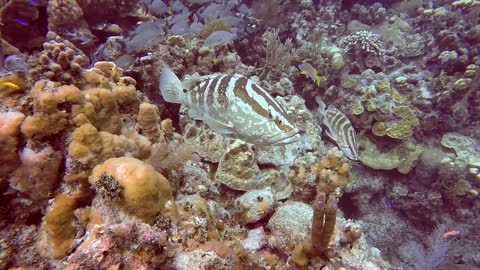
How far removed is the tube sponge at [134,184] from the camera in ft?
6.93

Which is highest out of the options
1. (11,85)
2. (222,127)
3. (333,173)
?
(11,85)

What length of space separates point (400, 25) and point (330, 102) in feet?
19.0

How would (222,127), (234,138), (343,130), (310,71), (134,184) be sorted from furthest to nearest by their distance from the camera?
1. (310,71)
2. (343,130)
3. (234,138)
4. (222,127)
5. (134,184)

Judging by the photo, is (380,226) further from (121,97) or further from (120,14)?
(120,14)

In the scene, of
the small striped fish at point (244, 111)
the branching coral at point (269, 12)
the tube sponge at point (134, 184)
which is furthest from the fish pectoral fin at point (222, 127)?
the branching coral at point (269, 12)

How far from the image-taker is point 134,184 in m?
2.11

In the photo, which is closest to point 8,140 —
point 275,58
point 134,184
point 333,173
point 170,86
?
point 134,184

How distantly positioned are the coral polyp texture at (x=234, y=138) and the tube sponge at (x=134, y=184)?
0.01 metres

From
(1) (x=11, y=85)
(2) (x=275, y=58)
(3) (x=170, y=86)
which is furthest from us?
(2) (x=275, y=58)

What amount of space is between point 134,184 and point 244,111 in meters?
1.22

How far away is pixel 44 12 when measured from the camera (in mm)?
6258

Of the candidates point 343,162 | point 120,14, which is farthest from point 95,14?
point 343,162

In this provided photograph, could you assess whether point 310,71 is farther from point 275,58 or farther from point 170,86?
point 170,86

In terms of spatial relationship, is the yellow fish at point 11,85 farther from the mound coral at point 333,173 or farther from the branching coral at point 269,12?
the branching coral at point 269,12
